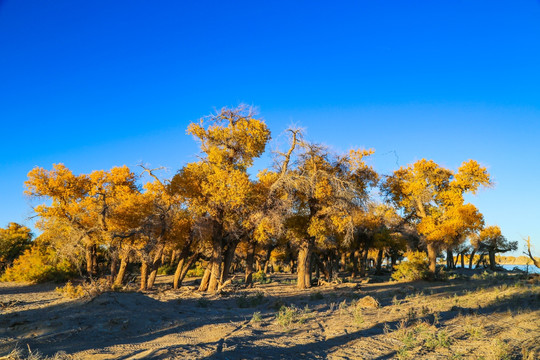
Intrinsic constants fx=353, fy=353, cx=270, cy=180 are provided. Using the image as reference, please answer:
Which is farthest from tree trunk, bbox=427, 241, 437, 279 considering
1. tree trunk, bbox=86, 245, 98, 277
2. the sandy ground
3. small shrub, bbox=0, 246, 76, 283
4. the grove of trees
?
small shrub, bbox=0, 246, 76, 283

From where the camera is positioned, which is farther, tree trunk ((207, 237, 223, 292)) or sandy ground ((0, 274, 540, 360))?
tree trunk ((207, 237, 223, 292))

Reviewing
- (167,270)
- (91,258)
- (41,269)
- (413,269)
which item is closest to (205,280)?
(91,258)

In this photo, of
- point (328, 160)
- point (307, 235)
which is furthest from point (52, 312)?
point (328, 160)

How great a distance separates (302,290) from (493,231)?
37.1 meters

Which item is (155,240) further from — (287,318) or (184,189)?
(287,318)

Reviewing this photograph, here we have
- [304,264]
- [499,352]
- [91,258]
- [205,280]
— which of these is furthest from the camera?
[91,258]

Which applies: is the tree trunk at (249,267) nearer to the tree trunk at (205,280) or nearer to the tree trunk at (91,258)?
the tree trunk at (205,280)

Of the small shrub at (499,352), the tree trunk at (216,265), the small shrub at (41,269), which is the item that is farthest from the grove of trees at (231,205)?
the small shrub at (499,352)

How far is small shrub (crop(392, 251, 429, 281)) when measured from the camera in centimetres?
2756

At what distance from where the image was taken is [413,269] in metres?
27.7

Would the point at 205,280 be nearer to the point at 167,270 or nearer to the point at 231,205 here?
the point at 231,205

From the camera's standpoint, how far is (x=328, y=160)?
23391 millimetres

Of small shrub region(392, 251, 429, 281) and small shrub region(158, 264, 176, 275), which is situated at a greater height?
small shrub region(392, 251, 429, 281)

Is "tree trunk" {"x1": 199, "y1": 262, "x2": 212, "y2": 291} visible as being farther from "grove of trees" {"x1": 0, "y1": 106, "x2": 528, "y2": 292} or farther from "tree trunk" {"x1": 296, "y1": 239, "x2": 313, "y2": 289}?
"tree trunk" {"x1": 296, "y1": 239, "x2": 313, "y2": 289}
